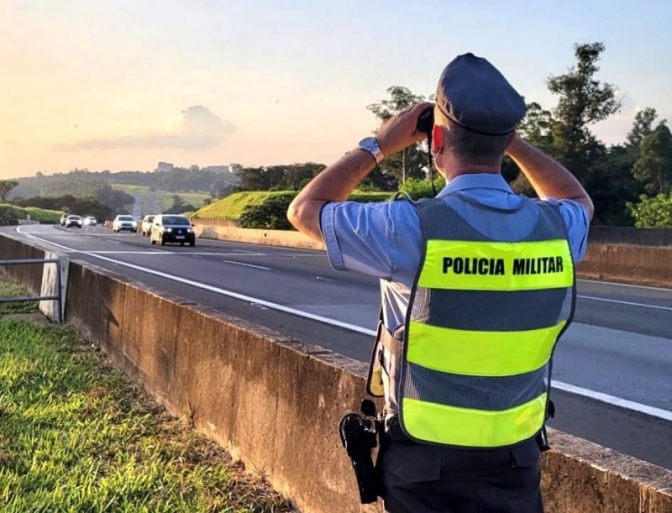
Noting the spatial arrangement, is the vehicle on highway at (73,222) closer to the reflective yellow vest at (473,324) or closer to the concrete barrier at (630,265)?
the concrete barrier at (630,265)

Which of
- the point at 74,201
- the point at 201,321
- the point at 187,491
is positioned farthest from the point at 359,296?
the point at 74,201

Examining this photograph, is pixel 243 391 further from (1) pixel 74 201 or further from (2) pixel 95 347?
(1) pixel 74 201

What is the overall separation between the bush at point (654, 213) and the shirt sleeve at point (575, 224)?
29.8 metres

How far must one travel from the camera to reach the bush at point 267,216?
4909 centimetres

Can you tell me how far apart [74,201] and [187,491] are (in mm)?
144368

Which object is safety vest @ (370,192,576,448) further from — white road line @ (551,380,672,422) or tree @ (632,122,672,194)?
tree @ (632,122,672,194)

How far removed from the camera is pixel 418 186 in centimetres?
4112

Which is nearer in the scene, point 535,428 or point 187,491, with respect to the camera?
point 535,428

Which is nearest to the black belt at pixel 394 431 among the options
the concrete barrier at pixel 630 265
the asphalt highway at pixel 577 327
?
the asphalt highway at pixel 577 327

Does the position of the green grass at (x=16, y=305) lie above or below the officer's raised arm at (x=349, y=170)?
below

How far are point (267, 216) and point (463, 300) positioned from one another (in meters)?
48.4

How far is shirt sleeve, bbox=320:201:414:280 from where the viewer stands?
201 cm

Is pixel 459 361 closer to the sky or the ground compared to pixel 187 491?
closer to the sky

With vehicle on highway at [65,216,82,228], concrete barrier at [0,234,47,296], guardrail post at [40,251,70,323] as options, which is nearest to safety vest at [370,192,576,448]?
guardrail post at [40,251,70,323]
